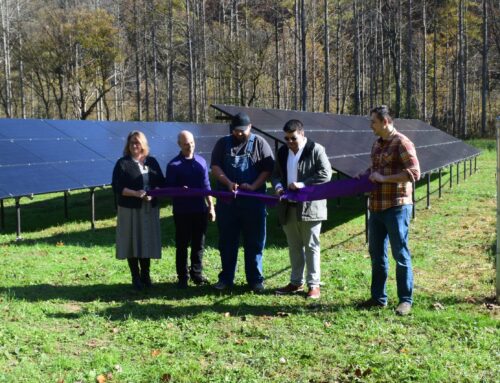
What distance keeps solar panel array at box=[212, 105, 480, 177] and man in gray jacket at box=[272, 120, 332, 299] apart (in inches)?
82.6

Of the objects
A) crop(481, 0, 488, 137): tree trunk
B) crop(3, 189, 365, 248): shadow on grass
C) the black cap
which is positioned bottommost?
crop(3, 189, 365, 248): shadow on grass

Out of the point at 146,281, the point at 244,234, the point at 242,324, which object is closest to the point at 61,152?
the point at 146,281

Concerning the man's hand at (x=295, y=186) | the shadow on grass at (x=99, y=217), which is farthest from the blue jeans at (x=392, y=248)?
the shadow on grass at (x=99, y=217)

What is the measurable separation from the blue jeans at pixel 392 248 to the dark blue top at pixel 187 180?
180 cm

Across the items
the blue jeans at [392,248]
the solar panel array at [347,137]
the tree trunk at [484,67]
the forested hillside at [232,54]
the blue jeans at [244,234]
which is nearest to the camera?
the blue jeans at [392,248]

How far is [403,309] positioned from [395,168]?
3.99 ft

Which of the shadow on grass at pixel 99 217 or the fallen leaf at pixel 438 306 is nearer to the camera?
the fallen leaf at pixel 438 306

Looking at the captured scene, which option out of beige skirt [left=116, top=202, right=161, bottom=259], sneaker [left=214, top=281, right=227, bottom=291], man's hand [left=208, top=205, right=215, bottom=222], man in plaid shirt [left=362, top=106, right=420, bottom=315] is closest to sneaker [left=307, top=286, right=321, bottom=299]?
man in plaid shirt [left=362, top=106, right=420, bottom=315]

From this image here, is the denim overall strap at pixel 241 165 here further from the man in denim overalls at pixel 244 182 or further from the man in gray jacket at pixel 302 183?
the man in gray jacket at pixel 302 183

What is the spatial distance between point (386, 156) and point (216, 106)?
4.69 meters

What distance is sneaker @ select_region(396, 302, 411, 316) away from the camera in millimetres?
5148

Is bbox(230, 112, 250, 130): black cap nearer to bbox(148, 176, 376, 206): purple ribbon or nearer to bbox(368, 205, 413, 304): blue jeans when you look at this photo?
bbox(148, 176, 376, 206): purple ribbon

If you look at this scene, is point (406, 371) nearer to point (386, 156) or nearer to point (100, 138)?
point (386, 156)

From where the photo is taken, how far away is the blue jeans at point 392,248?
5.10 meters
